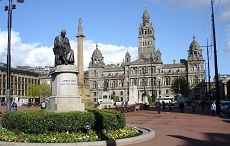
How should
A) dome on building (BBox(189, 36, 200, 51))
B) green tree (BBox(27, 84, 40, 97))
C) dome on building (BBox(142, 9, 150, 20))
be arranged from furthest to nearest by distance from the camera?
dome on building (BBox(142, 9, 150, 20))
dome on building (BBox(189, 36, 200, 51))
green tree (BBox(27, 84, 40, 97))

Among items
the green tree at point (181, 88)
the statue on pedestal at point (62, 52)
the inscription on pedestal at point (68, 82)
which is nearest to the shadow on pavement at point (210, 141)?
the inscription on pedestal at point (68, 82)

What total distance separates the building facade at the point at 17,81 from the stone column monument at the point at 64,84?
99946 millimetres

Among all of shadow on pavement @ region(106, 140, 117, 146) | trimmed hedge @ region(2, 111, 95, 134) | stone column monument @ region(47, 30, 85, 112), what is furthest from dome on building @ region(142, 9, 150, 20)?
shadow on pavement @ region(106, 140, 117, 146)

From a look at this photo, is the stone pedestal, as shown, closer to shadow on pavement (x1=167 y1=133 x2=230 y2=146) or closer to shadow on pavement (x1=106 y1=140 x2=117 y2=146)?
shadow on pavement (x1=106 y1=140 x2=117 y2=146)

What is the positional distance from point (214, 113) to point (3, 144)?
2649 cm

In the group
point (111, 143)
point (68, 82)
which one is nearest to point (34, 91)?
point (68, 82)

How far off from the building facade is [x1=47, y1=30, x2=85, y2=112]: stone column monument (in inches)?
3935

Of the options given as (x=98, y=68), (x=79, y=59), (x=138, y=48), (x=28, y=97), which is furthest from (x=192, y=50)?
(x=79, y=59)

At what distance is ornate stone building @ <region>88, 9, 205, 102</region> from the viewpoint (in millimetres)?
151250

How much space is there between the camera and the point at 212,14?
37.2m

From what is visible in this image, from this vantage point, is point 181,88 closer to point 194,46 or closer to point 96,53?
point 194,46

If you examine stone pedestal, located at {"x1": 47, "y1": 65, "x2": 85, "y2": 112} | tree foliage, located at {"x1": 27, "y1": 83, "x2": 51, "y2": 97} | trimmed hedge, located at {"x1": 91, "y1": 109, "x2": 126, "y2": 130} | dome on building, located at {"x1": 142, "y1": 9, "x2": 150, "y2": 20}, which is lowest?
trimmed hedge, located at {"x1": 91, "y1": 109, "x2": 126, "y2": 130}

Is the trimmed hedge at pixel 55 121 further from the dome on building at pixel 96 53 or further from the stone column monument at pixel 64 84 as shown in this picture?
the dome on building at pixel 96 53

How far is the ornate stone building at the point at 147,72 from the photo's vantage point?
496 feet
